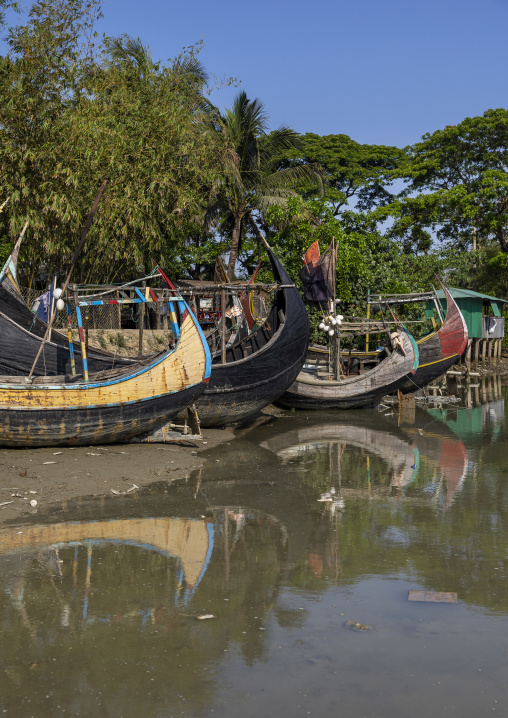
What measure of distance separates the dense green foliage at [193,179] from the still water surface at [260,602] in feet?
32.4

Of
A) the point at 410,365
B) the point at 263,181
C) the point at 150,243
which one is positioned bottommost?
the point at 410,365

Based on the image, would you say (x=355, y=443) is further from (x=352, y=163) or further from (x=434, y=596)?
(x=352, y=163)

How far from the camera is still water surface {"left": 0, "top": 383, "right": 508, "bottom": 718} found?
435 centimetres

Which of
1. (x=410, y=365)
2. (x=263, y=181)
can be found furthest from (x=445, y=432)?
(x=263, y=181)

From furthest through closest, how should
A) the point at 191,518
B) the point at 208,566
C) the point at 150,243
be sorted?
the point at 150,243 < the point at 191,518 < the point at 208,566

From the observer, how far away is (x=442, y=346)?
64.6 feet

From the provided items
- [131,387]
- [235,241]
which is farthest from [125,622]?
[235,241]

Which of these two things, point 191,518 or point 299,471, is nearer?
point 191,518

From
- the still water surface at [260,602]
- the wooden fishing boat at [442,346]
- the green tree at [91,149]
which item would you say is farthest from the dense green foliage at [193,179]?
the still water surface at [260,602]

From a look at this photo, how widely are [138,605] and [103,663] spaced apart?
0.91 meters

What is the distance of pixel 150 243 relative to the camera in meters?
20.2

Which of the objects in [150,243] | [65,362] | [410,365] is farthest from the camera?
[150,243]

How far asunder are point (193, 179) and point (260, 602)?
56.4 ft

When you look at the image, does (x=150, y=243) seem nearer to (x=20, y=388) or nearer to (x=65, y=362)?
(x=65, y=362)
